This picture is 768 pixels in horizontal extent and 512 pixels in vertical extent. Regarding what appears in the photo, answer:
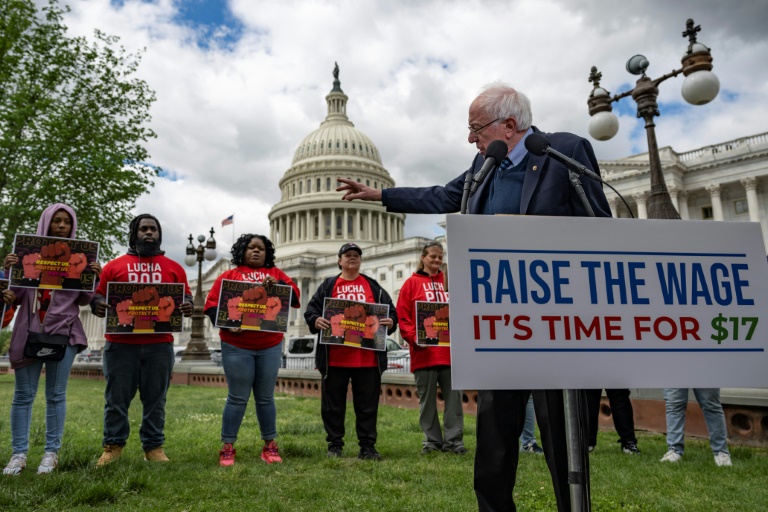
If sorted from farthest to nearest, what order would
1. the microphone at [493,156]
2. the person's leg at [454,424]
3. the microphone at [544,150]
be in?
the person's leg at [454,424] < the microphone at [493,156] < the microphone at [544,150]

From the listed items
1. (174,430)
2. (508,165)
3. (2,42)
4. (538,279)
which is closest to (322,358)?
(174,430)

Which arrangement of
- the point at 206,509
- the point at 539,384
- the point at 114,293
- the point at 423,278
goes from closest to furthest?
the point at 539,384
the point at 206,509
the point at 114,293
the point at 423,278

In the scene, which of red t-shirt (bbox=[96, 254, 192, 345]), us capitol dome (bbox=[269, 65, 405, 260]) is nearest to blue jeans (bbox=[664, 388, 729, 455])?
red t-shirt (bbox=[96, 254, 192, 345])

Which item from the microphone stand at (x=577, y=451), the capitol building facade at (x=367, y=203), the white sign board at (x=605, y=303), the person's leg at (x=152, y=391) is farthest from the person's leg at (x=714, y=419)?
the capitol building facade at (x=367, y=203)

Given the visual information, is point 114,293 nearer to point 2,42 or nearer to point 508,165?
point 508,165

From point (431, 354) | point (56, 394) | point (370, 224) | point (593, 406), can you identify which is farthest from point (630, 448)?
A: point (370, 224)

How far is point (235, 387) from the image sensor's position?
18.6ft

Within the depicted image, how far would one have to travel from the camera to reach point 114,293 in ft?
18.1

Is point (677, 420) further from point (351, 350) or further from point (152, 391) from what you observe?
point (152, 391)

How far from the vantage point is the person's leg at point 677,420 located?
5809 mm

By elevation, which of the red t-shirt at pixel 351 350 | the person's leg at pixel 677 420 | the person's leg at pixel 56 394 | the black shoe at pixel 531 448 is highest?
the red t-shirt at pixel 351 350

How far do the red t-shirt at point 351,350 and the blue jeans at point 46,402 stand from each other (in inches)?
105

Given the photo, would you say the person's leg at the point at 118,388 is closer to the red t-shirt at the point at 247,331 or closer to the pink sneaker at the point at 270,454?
the red t-shirt at the point at 247,331

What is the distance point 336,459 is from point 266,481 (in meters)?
1.07
